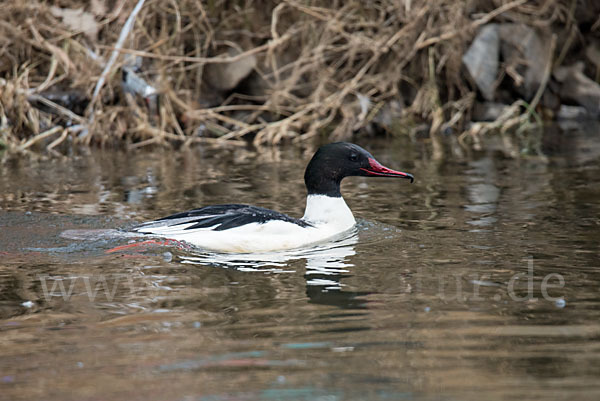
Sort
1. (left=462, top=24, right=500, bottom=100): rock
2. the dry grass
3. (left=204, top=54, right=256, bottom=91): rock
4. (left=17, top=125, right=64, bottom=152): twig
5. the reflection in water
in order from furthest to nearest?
(left=462, top=24, right=500, bottom=100): rock
(left=204, top=54, right=256, bottom=91): rock
the dry grass
(left=17, top=125, right=64, bottom=152): twig
the reflection in water

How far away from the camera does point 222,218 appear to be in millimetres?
6039

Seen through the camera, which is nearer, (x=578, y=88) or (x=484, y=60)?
(x=484, y=60)

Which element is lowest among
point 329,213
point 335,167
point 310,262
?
point 310,262

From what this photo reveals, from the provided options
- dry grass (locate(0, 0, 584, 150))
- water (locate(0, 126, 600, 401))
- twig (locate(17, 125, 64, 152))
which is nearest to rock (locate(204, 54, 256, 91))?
dry grass (locate(0, 0, 584, 150))

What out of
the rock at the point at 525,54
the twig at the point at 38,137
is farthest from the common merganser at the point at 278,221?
the rock at the point at 525,54

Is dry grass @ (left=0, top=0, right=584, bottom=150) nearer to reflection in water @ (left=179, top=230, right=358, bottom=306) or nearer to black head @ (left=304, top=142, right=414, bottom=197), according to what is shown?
black head @ (left=304, top=142, right=414, bottom=197)

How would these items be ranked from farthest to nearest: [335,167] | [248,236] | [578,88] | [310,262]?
[578,88], [335,167], [248,236], [310,262]

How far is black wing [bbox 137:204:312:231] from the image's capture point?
5973 millimetres

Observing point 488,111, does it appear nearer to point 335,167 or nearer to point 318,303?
point 335,167

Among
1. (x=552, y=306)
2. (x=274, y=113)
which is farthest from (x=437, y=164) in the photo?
(x=552, y=306)

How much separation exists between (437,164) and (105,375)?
7.06 metres

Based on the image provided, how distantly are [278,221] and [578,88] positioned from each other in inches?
383

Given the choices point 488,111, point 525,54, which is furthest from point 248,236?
point 525,54

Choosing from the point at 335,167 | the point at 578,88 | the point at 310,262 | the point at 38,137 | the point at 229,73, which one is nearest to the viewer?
the point at 310,262
